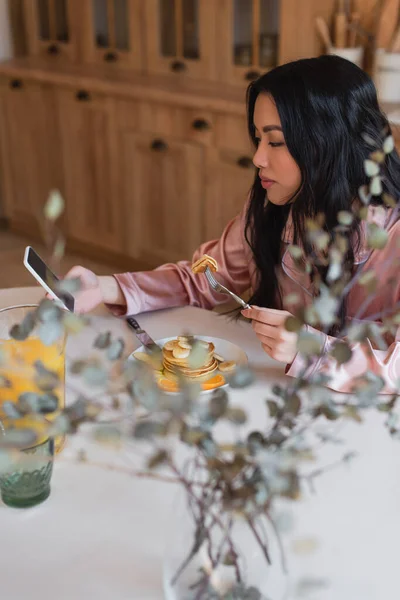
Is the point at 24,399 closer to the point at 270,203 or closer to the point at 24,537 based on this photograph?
the point at 24,537

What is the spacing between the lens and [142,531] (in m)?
0.86

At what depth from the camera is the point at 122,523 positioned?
0.87 metres

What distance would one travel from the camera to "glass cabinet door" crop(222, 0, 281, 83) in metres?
2.76

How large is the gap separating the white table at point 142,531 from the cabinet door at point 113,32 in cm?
250

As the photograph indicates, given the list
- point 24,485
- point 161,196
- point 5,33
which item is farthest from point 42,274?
point 5,33

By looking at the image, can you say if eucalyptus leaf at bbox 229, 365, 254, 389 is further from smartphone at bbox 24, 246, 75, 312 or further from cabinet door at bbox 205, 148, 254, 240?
cabinet door at bbox 205, 148, 254, 240

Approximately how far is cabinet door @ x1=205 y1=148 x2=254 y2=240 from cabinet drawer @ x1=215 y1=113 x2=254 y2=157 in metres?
0.02

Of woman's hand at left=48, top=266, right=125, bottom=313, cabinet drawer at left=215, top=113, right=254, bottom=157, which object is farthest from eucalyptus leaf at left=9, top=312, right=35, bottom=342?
cabinet drawer at left=215, top=113, right=254, bottom=157

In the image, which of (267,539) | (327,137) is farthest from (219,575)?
(327,137)

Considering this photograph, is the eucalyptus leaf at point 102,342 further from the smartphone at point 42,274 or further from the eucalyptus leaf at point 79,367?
the smartphone at point 42,274

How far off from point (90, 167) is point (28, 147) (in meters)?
0.44

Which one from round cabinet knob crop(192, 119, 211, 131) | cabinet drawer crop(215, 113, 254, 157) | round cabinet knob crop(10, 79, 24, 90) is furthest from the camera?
round cabinet knob crop(10, 79, 24, 90)

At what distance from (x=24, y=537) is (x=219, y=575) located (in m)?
0.28

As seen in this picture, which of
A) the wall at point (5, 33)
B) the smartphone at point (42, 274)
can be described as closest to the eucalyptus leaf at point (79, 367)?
the smartphone at point (42, 274)
